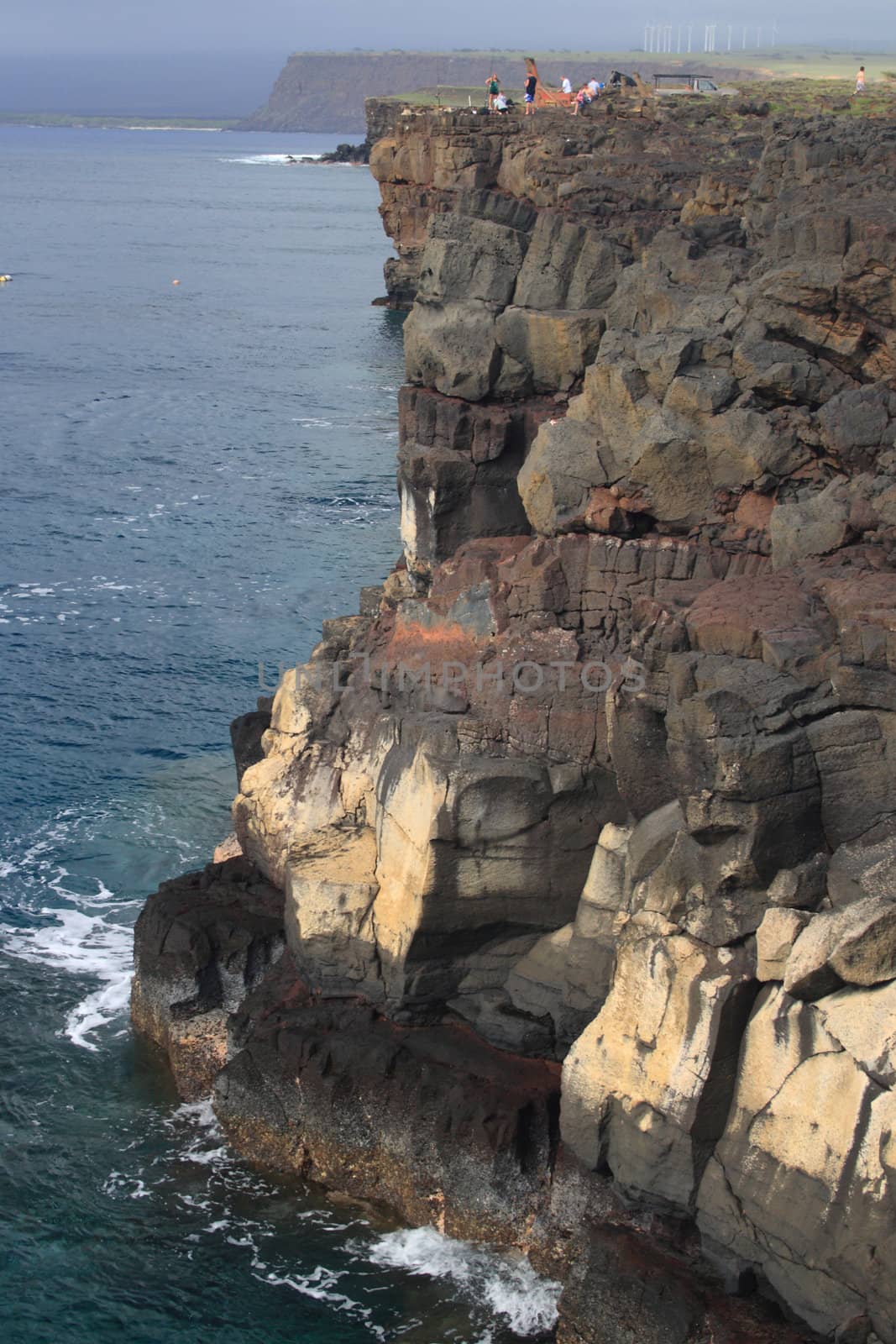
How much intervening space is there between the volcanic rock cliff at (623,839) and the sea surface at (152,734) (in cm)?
139

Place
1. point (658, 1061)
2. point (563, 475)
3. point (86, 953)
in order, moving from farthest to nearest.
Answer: point (86, 953)
point (563, 475)
point (658, 1061)

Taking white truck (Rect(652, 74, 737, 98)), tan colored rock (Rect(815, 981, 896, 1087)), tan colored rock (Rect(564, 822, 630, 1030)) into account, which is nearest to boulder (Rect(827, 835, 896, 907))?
tan colored rock (Rect(815, 981, 896, 1087))

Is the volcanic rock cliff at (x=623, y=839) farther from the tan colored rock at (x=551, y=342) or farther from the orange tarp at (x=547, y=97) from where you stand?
the orange tarp at (x=547, y=97)

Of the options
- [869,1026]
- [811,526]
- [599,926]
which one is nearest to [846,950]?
[869,1026]

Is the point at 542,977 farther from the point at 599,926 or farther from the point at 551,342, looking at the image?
the point at 551,342

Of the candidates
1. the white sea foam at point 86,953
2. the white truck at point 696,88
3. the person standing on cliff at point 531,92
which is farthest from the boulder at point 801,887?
the white truck at point 696,88

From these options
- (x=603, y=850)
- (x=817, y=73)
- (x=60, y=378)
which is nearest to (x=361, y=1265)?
(x=603, y=850)

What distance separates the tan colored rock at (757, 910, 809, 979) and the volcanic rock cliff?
0.10 feet

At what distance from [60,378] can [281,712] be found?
192ft

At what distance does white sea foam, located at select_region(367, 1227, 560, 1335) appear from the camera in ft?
72.5

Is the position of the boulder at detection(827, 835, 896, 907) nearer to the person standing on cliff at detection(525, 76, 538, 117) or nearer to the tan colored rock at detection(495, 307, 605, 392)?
the tan colored rock at detection(495, 307, 605, 392)

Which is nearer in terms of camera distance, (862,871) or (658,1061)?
(862,871)

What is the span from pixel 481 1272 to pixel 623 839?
20.7 ft

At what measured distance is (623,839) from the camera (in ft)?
78.1
